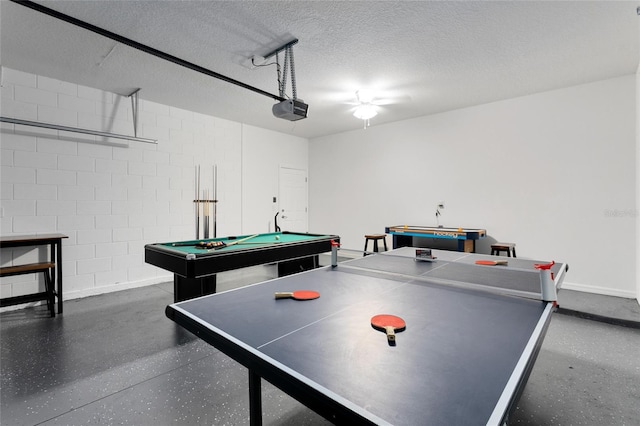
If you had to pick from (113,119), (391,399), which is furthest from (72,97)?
(391,399)

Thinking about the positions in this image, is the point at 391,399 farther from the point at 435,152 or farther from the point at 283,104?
the point at 435,152

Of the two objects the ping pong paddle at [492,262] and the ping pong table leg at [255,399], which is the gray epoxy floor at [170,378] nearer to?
the ping pong table leg at [255,399]

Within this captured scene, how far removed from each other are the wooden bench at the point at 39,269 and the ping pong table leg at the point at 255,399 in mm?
3400

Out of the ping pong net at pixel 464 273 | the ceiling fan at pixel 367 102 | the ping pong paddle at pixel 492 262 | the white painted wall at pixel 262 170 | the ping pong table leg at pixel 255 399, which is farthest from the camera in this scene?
A: the white painted wall at pixel 262 170

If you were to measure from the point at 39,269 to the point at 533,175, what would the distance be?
651 cm

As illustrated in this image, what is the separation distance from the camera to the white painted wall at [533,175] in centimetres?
385

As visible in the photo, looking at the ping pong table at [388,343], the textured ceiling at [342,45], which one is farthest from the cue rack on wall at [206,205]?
the ping pong table at [388,343]

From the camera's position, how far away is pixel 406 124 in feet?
19.0

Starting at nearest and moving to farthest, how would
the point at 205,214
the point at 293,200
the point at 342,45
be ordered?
1. the point at 342,45
2. the point at 205,214
3. the point at 293,200

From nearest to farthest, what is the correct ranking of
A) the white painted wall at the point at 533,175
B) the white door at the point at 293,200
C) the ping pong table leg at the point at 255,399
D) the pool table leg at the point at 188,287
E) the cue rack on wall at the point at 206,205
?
the ping pong table leg at the point at 255,399 → the pool table leg at the point at 188,287 → the white painted wall at the point at 533,175 → the cue rack on wall at the point at 206,205 → the white door at the point at 293,200

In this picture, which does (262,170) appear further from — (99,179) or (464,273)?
(464,273)

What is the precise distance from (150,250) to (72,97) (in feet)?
8.61

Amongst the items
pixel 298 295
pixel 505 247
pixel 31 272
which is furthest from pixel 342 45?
pixel 31 272

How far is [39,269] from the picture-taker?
10.7 feet
